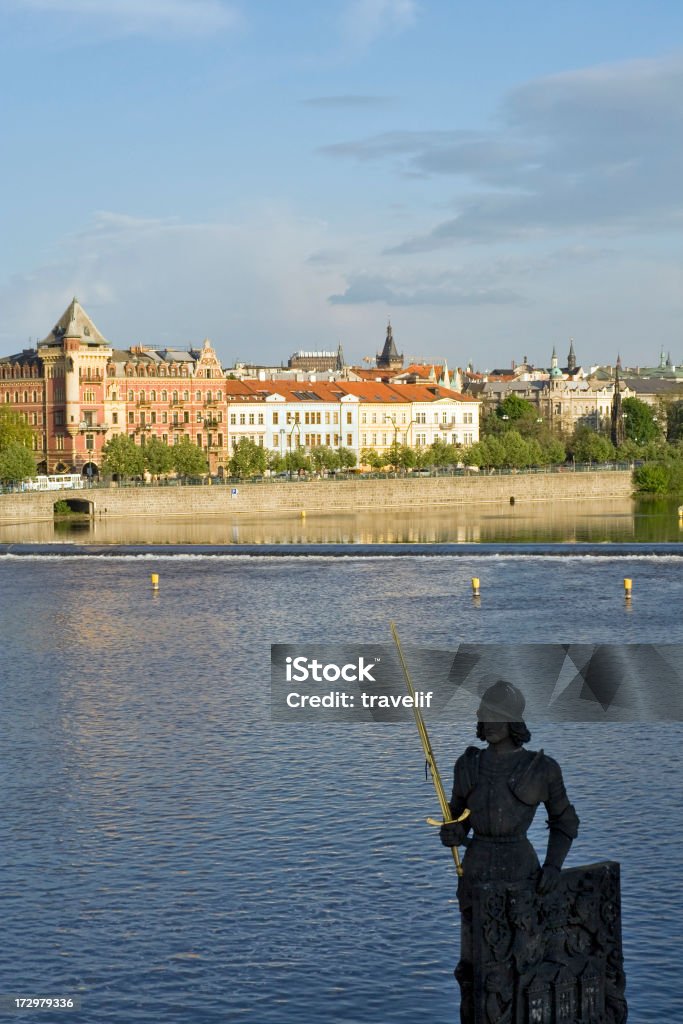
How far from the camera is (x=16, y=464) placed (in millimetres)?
103750

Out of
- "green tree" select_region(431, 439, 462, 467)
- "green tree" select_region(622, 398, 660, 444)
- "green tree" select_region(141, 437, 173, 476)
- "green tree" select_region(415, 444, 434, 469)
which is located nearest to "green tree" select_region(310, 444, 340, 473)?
"green tree" select_region(415, 444, 434, 469)

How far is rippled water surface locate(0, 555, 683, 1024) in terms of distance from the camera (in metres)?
15.9

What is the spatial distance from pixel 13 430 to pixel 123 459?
854cm

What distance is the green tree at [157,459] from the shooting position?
114375 millimetres

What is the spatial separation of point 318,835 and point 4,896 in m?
4.28

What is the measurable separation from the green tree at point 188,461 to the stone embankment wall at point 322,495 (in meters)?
11.7

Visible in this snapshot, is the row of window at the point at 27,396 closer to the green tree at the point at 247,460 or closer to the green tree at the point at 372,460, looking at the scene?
the green tree at the point at 247,460

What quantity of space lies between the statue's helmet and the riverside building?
11435cm

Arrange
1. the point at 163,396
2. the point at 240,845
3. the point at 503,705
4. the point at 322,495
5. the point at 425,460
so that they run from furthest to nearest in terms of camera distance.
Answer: the point at 425,460 → the point at 163,396 → the point at 322,495 → the point at 240,845 → the point at 503,705

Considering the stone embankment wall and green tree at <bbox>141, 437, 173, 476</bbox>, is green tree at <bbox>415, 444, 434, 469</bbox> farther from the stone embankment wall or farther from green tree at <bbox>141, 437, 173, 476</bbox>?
green tree at <bbox>141, 437, 173, 476</bbox>

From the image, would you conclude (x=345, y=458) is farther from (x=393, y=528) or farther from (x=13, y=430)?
(x=393, y=528)

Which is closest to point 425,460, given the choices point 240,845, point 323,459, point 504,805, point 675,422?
point 323,459

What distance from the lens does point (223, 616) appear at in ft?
153

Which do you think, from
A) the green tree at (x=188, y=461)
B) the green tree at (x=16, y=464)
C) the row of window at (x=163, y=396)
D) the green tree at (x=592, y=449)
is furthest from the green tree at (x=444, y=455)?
the green tree at (x=16, y=464)
